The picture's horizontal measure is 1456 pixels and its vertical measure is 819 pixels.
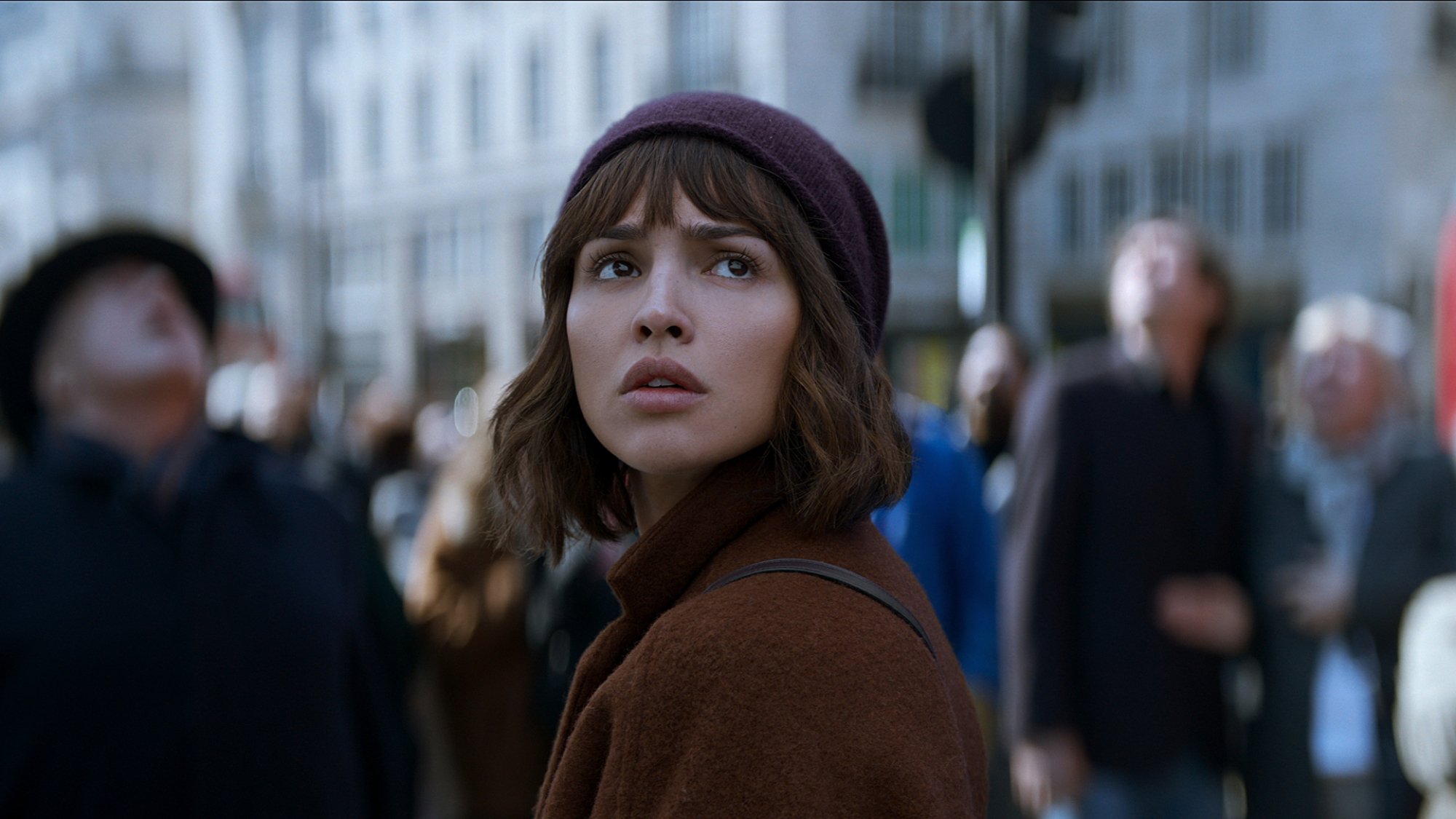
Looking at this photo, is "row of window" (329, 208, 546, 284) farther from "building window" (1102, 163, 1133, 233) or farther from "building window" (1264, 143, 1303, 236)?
"building window" (1264, 143, 1303, 236)

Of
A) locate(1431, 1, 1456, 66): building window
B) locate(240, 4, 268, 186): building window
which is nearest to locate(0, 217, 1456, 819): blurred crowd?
locate(1431, 1, 1456, 66): building window

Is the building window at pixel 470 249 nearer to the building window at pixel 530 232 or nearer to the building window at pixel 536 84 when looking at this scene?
the building window at pixel 530 232

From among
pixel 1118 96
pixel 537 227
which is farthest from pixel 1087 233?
pixel 537 227

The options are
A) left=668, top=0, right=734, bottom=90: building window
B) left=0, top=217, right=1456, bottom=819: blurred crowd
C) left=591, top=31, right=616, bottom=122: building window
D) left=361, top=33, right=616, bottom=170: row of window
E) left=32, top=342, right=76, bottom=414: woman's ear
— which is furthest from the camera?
left=361, top=33, right=616, bottom=170: row of window

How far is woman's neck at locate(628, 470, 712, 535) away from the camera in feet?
4.57

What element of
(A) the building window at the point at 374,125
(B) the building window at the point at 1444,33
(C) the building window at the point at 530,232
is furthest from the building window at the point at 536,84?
(A) the building window at the point at 374,125

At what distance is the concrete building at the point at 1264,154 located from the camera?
13.1m

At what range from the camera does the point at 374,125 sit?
20500mm

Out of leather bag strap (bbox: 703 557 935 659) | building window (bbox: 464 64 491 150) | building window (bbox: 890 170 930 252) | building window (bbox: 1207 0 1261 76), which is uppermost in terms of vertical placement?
building window (bbox: 1207 0 1261 76)

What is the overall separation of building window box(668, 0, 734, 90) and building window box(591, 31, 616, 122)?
1.00ft

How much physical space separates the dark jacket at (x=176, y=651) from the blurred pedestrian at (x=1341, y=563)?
8.44 feet

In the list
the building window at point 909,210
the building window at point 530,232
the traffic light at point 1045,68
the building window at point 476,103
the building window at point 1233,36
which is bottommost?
the building window at point 909,210

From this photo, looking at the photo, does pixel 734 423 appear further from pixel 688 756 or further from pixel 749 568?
pixel 688 756

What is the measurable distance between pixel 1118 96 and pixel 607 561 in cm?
1547
